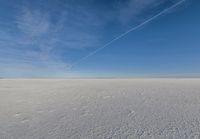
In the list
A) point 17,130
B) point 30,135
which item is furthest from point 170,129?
point 17,130

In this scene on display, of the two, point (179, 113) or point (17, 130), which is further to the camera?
point (179, 113)

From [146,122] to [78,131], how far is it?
1.58m

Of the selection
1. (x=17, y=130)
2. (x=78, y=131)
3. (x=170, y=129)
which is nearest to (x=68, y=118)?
(x=78, y=131)

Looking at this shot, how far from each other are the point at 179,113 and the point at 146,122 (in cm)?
125

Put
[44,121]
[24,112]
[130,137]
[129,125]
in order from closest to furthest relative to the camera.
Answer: [130,137] → [129,125] → [44,121] → [24,112]

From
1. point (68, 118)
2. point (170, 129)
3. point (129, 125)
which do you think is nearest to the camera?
point (170, 129)

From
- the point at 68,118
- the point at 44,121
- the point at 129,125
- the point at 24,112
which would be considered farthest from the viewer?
the point at 24,112

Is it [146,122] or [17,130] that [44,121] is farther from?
[146,122]

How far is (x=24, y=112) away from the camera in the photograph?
4156 millimetres

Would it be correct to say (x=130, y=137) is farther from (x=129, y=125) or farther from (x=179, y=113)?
(x=179, y=113)

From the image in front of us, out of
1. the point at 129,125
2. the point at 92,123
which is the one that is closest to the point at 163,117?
the point at 129,125

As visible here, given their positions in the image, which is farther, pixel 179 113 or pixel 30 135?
pixel 179 113

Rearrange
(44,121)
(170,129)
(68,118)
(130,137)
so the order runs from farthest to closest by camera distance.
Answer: (68,118)
(44,121)
(170,129)
(130,137)

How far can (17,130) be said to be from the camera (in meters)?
2.85
